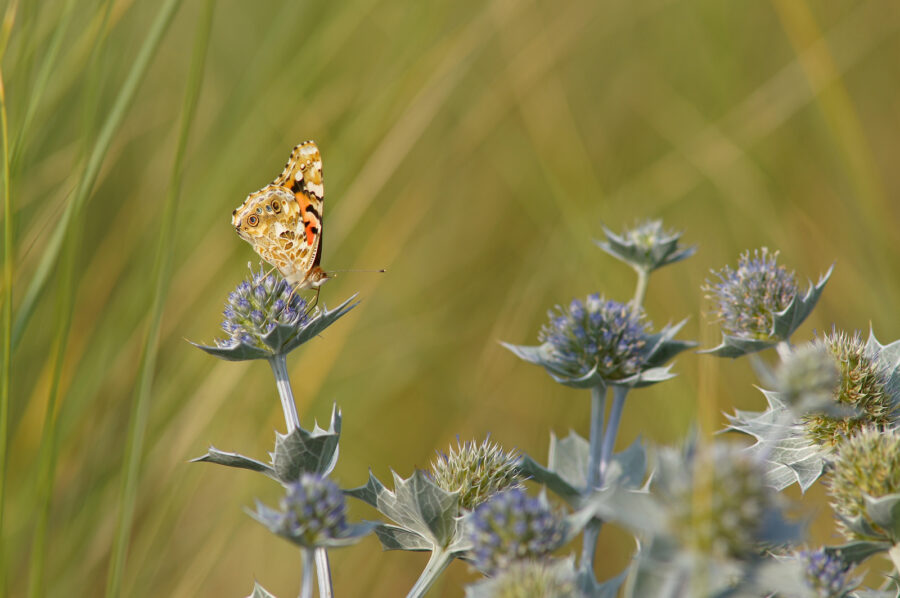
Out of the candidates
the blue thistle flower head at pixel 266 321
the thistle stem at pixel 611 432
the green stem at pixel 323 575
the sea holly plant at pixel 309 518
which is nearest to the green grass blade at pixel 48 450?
the blue thistle flower head at pixel 266 321

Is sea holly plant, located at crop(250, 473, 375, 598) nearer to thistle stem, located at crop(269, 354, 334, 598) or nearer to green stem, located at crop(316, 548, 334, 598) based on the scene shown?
thistle stem, located at crop(269, 354, 334, 598)

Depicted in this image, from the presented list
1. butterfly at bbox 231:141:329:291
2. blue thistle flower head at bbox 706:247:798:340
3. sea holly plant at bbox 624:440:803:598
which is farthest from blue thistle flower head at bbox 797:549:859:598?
butterfly at bbox 231:141:329:291

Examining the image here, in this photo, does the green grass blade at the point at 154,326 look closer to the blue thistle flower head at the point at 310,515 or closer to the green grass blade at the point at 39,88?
the green grass blade at the point at 39,88

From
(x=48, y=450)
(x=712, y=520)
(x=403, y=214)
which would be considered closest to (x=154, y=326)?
(x=48, y=450)

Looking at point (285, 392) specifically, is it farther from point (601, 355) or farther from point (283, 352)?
point (601, 355)

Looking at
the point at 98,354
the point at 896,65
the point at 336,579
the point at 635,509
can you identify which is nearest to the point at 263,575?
the point at 336,579

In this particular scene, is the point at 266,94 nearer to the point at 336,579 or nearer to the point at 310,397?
the point at 310,397

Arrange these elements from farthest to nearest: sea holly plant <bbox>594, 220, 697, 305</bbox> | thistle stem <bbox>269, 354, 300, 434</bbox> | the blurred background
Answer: the blurred background, sea holly plant <bbox>594, 220, 697, 305</bbox>, thistle stem <bbox>269, 354, 300, 434</bbox>
